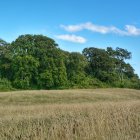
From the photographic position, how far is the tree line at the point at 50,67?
73500 mm

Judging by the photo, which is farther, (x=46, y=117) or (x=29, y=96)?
(x=29, y=96)

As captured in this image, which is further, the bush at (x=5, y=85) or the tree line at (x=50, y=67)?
the tree line at (x=50, y=67)

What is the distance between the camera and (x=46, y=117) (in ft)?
36.1

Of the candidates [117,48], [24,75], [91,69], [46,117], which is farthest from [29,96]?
[117,48]

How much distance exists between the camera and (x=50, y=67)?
7612 cm

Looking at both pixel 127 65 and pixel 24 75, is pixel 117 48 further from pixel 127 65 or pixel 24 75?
pixel 24 75

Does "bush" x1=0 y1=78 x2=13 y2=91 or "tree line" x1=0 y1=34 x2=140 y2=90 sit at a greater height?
"tree line" x1=0 y1=34 x2=140 y2=90

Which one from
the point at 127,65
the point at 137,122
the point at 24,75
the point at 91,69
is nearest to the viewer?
the point at 137,122

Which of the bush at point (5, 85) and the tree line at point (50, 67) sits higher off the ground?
the tree line at point (50, 67)

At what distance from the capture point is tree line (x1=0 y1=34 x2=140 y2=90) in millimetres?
73500

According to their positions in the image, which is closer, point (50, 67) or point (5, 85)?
point (5, 85)

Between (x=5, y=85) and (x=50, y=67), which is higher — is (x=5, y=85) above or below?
below

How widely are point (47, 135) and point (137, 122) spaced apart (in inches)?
128

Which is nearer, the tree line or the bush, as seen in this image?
the bush
